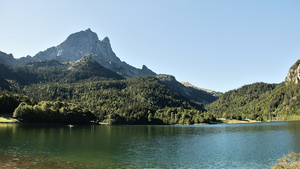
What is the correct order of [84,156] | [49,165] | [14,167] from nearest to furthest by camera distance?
[14,167]
[49,165]
[84,156]

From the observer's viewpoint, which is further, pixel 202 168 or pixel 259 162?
pixel 259 162

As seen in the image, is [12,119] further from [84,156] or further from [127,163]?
[127,163]

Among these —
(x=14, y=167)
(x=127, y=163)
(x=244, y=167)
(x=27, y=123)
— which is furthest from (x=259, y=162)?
(x=27, y=123)

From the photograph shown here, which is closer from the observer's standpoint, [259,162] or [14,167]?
[14,167]

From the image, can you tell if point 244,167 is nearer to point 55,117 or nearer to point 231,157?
point 231,157

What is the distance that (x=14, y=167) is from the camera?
34375mm

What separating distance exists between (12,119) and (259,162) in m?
157

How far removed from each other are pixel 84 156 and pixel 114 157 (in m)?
6.76

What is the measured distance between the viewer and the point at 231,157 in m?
47.9

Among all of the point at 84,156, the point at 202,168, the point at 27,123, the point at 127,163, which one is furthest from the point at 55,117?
the point at 202,168

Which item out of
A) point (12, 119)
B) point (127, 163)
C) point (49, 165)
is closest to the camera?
point (49, 165)

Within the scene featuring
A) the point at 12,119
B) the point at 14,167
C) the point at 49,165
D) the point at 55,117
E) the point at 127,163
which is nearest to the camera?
the point at 14,167

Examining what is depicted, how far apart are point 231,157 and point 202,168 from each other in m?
13.4

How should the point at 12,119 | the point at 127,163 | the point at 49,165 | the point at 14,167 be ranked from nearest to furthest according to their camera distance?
the point at 14,167
the point at 49,165
the point at 127,163
the point at 12,119
